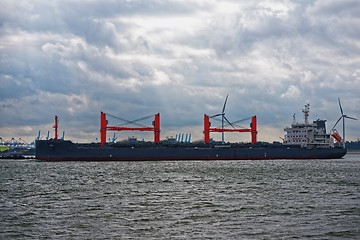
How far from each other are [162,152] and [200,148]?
8.03 meters

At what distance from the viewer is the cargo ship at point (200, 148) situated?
9041cm

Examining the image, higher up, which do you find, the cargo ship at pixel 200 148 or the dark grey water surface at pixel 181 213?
the cargo ship at pixel 200 148

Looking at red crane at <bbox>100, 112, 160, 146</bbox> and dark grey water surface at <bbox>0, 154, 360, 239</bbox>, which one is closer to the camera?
dark grey water surface at <bbox>0, 154, 360, 239</bbox>

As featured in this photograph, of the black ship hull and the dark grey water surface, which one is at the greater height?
the black ship hull

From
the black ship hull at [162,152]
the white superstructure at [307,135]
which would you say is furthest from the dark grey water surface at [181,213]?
the white superstructure at [307,135]

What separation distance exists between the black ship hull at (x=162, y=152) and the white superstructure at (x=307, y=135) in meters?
3.61

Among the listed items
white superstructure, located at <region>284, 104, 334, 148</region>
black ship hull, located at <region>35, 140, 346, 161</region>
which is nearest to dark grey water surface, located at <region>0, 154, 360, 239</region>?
black ship hull, located at <region>35, 140, 346, 161</region>

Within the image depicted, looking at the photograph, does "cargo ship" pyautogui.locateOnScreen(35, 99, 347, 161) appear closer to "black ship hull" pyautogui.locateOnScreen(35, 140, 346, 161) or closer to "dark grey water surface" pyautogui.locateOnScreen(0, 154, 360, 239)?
"black ship hull" pyautogui.locateOnScreen(35, 140, 346, 161)

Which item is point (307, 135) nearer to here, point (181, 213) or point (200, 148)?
point (200, 148)

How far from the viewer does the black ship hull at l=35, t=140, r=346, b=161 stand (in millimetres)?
89875

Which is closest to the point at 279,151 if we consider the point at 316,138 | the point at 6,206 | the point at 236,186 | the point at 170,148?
the point at 316,138

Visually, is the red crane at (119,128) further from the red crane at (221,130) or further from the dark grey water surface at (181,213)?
the dark grey water surface at (181,213)

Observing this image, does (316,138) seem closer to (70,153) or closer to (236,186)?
(70,153)

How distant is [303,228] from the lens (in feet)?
66.9
